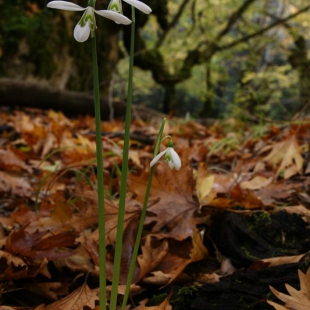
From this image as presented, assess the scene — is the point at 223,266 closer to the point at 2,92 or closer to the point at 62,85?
the point at 2,92

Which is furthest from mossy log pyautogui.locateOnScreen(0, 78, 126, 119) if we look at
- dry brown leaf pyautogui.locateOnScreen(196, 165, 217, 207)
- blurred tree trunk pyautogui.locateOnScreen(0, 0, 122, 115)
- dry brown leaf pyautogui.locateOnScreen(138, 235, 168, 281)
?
dry brown leaf pyautogui.locateOnScreen(138, 235, 168, 281)

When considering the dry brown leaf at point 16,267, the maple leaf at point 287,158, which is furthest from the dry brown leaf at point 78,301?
the maple leaf at point 287,158

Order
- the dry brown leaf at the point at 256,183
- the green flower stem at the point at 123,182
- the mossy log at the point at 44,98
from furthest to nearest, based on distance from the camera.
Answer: the mossy log at the point at 44,98, the dry brown leaf at the point at 256,183, the green flower stem at the point at 123,182

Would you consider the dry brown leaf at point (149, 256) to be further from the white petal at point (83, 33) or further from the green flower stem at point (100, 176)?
the white petal at point (83, 33)

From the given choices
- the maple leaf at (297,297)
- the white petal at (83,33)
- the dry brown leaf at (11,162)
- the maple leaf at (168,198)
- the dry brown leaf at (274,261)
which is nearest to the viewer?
the white petal at (83,33)

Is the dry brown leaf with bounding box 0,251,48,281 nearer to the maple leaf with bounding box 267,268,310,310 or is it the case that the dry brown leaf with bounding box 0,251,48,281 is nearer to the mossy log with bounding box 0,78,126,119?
the maple leaf with bounding box 267,268,310,310

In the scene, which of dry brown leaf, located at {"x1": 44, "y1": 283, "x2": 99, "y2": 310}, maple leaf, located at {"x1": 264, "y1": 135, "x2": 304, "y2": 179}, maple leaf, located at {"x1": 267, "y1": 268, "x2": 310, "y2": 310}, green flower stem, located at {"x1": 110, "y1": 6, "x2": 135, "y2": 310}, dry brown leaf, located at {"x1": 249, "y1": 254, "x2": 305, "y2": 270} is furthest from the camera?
maple leaf, located at {"x1": 264, "y1": 135, "x2": 304, "y2": 179}
